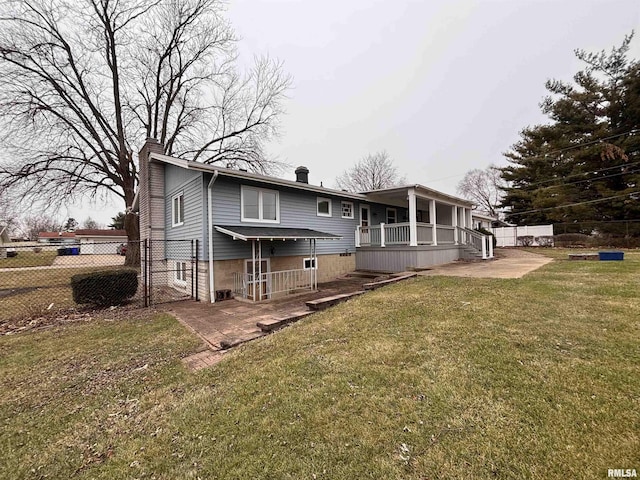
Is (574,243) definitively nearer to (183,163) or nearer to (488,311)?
(488,311)

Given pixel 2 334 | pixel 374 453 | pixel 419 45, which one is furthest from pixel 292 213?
pixel 419 45

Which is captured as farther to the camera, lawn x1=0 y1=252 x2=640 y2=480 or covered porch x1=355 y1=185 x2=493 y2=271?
covered porch x1=355 y1=185 x2=493 y2=271

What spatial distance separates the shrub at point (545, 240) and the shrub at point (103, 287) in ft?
101

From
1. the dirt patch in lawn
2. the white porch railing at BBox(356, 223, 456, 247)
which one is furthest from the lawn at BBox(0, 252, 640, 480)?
the white porch railing at BBox(356, 223, 456, 247)

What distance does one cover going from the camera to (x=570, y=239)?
2284cm

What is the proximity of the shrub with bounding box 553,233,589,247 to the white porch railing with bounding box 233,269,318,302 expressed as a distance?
23540 mm

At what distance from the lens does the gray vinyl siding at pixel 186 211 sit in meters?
9.00

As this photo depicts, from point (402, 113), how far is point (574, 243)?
56.7ft

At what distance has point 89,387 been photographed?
373 cm

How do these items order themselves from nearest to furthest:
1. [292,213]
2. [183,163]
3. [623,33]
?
1. [183,163]
2. [292,213]
3. [623,33]

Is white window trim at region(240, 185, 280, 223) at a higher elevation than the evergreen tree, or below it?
below

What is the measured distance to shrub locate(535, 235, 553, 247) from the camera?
982 inches

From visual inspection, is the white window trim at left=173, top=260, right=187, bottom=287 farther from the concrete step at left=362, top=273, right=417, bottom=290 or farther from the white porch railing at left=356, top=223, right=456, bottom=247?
the white porch railing at left=356, top=223, right=456, bottom=247

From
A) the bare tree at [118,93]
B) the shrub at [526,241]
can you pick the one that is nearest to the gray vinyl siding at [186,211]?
the bare tree at [118,93]
